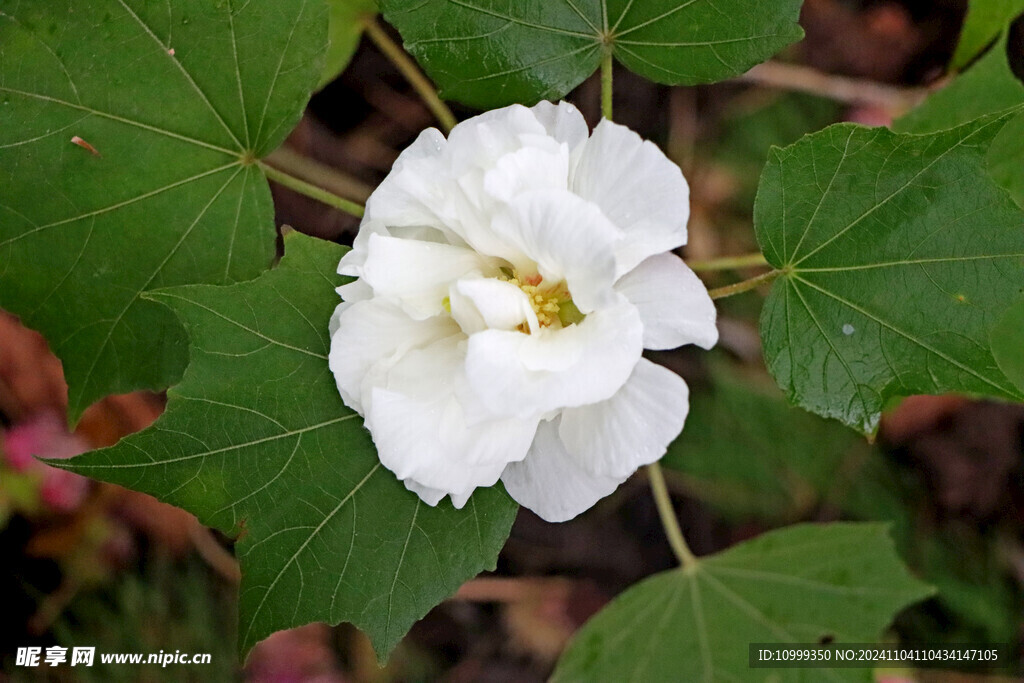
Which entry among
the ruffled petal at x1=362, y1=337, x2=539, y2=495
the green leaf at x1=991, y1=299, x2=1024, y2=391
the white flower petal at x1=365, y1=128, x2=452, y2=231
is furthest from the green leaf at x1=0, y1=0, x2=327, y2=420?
the green leaf at x1=991, y1=299, x2=1024, y2=391

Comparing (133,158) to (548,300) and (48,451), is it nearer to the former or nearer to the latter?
(548,300)

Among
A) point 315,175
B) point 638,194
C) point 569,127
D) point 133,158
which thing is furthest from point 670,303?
point 315,175

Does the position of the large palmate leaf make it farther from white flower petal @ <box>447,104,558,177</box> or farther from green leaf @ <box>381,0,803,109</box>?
white flower petal @ <box>447,104,558,177</box>

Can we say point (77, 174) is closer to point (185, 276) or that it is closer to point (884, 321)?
point (185, 276)

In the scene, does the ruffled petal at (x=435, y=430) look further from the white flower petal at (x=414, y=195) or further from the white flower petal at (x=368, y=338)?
the white flower petal at (x=414, y=195)

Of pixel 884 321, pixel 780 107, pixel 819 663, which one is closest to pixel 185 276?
pixel 884 321

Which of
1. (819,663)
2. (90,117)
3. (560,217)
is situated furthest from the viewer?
(819,663)
